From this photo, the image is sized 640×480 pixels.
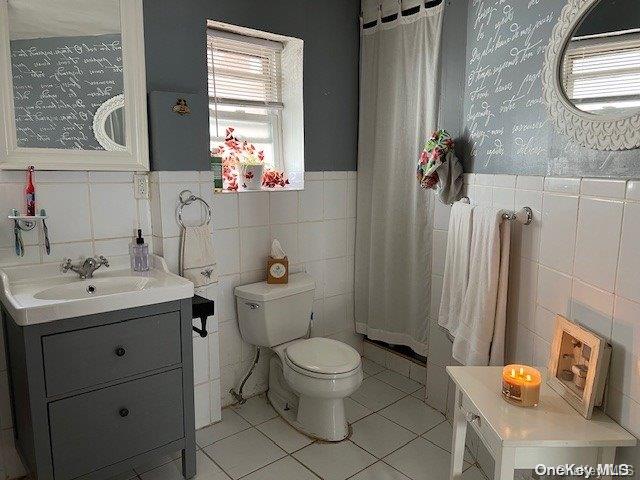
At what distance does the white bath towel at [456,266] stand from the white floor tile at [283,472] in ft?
2.91

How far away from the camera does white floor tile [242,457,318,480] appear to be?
1.93 metres

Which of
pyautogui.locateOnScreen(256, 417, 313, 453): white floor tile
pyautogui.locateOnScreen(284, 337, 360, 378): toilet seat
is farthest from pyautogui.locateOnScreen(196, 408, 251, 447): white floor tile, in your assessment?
pyautogui.locateOnScreen(284, 337, 360, 378): toilet seat

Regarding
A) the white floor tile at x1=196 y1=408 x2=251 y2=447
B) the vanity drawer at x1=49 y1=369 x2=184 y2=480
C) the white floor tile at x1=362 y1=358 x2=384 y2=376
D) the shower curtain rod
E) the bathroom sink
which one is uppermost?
the shower curtain rod

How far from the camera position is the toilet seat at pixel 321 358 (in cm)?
208

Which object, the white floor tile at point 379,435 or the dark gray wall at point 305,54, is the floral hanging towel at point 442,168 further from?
the white floor tile at point 379,435

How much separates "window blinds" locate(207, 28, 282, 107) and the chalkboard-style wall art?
60 centimetres

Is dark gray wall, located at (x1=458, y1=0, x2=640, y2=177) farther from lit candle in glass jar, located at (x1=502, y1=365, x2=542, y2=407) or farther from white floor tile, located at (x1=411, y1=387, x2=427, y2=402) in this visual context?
white floor tile, located at (x1=411, y1=387, x2=427, y2=402)

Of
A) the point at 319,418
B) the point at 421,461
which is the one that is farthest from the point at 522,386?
the point at 319,418

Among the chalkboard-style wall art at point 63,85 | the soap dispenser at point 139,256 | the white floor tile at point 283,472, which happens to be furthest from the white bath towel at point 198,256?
the white floor tile at point 283,472

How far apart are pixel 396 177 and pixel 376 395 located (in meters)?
1.27

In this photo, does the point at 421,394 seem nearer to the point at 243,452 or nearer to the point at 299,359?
the point at 299,359

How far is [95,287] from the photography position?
1837mm

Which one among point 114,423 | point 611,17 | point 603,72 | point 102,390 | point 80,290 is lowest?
point 114,423

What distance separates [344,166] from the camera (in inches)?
112
